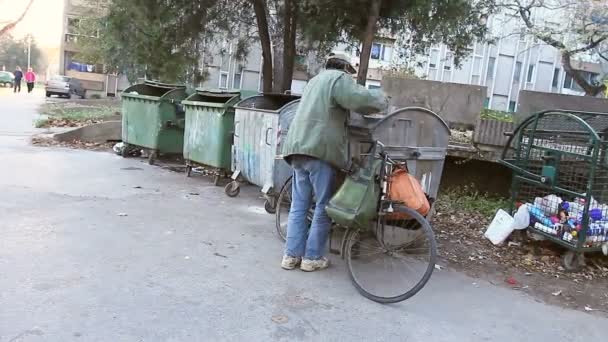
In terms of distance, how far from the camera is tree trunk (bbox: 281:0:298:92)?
11.1m

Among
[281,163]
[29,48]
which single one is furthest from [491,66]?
[29,48]

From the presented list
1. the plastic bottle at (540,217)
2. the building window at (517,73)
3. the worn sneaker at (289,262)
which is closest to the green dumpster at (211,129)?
the worn sneaker at (289,262)

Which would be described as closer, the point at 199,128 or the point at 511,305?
the point at 511,305

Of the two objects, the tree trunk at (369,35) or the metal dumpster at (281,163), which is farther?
the tree trunk at (369,35)

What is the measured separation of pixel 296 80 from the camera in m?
32.1

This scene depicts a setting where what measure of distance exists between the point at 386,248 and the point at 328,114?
1203 mm

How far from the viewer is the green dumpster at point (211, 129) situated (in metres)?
8.16

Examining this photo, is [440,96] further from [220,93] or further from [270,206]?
[270,206]

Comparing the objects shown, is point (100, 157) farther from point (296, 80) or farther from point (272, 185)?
point (296, 80)

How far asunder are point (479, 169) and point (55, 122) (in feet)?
35.2

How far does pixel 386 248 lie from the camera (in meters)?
4.70

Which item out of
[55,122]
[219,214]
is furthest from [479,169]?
[55,122]

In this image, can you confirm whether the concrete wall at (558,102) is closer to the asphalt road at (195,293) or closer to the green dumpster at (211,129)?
the green dumpster at (211,129)

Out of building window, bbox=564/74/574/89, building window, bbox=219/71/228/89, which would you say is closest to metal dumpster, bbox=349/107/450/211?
building window, bbox=219/71/228/89
